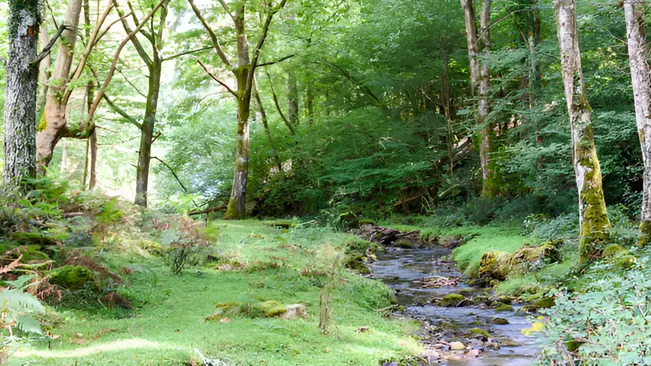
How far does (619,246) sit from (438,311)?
2.62m

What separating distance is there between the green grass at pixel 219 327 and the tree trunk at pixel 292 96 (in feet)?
51.3

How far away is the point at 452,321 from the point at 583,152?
3186mm

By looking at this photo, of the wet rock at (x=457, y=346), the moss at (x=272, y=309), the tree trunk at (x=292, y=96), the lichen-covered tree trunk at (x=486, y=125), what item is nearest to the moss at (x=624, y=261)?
the wet rock at (x=457, y=346)

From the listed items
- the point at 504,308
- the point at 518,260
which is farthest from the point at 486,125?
the point at 504,308

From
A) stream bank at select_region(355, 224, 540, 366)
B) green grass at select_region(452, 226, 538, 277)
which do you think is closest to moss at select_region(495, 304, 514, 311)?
stream bank at select_region(355, 224, 540, 366)

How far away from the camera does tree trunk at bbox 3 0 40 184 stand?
280 inches

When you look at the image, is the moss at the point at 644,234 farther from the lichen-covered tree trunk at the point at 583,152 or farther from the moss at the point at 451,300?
the moss at the point at 451,300

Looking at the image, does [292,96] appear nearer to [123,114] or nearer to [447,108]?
[447,108]

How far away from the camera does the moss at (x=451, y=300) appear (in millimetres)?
7930

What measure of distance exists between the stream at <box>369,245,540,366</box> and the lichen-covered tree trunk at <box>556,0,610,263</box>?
1.52 metres

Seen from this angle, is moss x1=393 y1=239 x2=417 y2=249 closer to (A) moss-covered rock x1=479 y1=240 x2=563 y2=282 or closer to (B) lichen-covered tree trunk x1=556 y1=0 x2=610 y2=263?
(A) moss-covered rock x1=479 y1=240 x2=563 y2=282

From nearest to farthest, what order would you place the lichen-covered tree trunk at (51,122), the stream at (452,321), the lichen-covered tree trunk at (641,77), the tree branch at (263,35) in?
the stream at (452,321) < the lichen-covered tree trunk at (641,77) < the lichen-covered tree trunk at (51,122) < the tree branch at (263,35)

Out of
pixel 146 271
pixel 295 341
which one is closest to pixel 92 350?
pixel 295 341

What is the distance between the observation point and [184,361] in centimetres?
383
